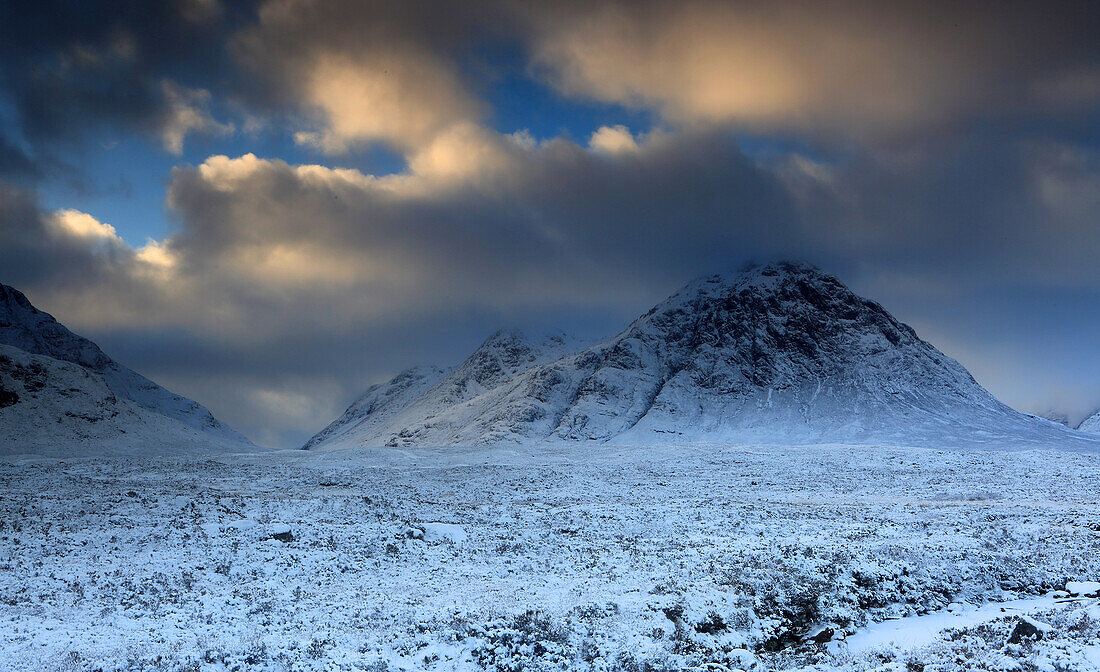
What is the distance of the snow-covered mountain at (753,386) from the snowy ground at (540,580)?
8962cm

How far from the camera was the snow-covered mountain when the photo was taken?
126188 millimetres

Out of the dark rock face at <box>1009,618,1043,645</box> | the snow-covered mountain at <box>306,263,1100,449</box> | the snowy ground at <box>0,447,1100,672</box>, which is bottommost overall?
the snowy ground at <box>0,447,1100,672</box>

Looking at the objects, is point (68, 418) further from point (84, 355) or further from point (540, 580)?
point (84, 355)

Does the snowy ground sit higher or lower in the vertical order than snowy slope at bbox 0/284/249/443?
lower

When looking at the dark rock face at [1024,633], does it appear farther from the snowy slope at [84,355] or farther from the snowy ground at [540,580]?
the snowy slope at [84,355]

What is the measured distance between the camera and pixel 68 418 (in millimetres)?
87938

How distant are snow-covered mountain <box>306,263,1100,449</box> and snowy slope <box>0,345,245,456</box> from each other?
59.2 metres

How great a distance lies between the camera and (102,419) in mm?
90875

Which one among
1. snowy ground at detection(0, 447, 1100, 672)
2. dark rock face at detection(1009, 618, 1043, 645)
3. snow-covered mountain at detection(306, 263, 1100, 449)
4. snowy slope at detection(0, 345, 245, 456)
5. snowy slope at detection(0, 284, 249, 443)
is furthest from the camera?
snowy slope at detection(0, 284, 249, 443)

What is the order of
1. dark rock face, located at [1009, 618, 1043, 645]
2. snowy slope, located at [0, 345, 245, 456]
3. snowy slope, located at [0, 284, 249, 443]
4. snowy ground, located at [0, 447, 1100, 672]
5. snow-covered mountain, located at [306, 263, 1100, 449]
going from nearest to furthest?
dark rock face, located at [1009, 618, 1043, 645] → snowy ground, located at [0, 447, 1100, 672] → snowy slope, located at [0, 345, 245, 456] → snow-covered mountain, located at [306, 263, 1100, 449] → snowy slope, located at [0, 284, 249, 443]

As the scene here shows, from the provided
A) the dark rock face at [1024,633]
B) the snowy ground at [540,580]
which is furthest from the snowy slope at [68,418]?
the dark rock face at [1024,633]

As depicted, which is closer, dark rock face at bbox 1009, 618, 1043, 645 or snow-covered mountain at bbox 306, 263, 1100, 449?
dark rock face at bbox 1009, 618, 1043, 645

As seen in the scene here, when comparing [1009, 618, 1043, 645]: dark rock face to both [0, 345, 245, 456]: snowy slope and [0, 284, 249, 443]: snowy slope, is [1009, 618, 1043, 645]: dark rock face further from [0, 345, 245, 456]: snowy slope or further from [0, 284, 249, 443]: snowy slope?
[0, 284, 249, 443]: snowy slope

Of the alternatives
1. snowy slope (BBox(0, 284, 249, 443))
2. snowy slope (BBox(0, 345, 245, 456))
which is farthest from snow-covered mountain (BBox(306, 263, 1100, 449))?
snowy slope (BBox(0, 345, 245, 456))
